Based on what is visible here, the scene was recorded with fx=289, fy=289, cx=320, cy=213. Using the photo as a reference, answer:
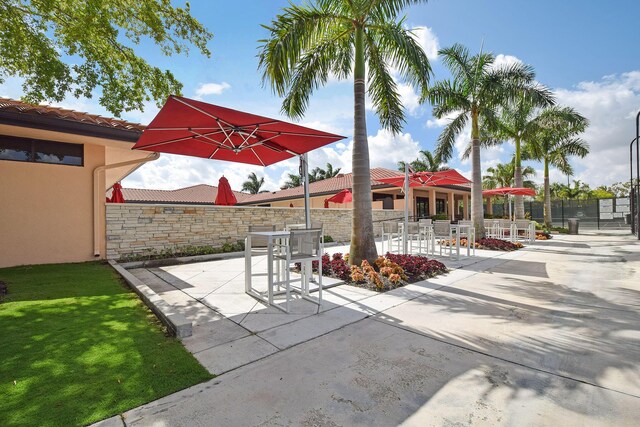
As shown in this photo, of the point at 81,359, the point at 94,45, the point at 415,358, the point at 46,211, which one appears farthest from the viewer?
the point at 46,211

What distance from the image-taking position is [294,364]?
2648mm

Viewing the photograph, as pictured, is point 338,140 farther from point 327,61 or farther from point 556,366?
point 556,366

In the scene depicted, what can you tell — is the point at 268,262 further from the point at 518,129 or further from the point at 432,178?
the point at 518,129

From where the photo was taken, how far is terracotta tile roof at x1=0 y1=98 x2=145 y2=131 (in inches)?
235

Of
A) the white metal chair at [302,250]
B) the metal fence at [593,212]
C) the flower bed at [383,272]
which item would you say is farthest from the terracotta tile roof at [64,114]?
the metal fence at [593,212]

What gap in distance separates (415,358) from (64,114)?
862 centimetres

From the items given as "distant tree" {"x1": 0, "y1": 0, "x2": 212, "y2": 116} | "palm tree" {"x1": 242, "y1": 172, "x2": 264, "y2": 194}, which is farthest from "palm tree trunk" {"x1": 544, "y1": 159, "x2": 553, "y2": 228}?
"palm tree" {"x1": 242, "y1": 172, "x2": 264, "y2": 194}

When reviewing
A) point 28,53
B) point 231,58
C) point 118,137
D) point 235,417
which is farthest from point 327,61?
point 235,417

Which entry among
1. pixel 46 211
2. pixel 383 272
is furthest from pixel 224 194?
pixel 383 272

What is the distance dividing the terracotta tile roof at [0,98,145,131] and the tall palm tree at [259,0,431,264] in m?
3.93

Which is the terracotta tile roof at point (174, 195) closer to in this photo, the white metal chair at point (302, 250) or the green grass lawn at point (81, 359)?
the green grass lawn at point (81, 359)

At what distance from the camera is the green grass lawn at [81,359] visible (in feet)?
6.59

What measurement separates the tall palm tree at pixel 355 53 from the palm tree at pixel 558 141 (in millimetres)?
13236

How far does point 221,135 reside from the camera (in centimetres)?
555
